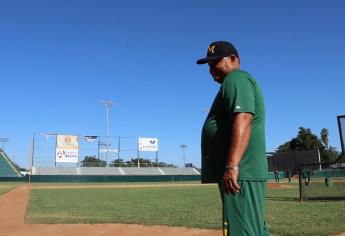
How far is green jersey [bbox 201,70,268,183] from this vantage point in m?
3.51

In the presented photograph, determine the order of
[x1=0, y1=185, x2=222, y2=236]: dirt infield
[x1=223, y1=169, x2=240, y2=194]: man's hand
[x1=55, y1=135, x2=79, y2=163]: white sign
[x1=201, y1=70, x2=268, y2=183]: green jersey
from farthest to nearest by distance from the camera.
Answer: [x1=55, y1=135, x2=79, y2=163]: white sign
[x1=0, y1=185, x2=222, y2=236]: dirt infield
[x1=201, y1=70, x2=268, y2=183]: green jersey
[x1=223, y1=169, x2=240, y2=194]: man's hand

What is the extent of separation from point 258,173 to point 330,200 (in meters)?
14.2

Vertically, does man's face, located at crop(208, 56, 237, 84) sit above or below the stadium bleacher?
below

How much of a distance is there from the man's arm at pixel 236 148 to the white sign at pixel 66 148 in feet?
257

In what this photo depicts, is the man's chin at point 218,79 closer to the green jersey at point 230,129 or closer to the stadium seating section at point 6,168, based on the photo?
the green jersey at point 230,129

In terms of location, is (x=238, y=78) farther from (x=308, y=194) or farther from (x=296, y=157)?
(x=296, y=157)

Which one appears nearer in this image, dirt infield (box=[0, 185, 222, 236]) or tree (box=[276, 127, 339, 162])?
dirt infield (box=[0, 185, 222, 236])

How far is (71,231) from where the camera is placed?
31.9 ft

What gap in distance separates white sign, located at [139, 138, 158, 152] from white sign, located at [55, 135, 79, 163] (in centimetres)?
1453

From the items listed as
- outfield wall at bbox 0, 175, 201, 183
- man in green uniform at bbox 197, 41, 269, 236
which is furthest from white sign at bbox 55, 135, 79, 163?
man in green uniform at bbox 197, 41, 269, 236

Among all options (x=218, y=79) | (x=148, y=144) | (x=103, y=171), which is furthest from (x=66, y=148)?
(x=218, y=79)

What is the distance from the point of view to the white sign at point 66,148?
7950 centimetres

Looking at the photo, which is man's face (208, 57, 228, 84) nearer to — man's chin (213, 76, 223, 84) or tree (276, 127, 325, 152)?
man's chin (213, 76, 223, 84)

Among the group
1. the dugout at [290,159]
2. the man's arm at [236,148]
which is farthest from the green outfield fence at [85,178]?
the man's arm at [236,148]
